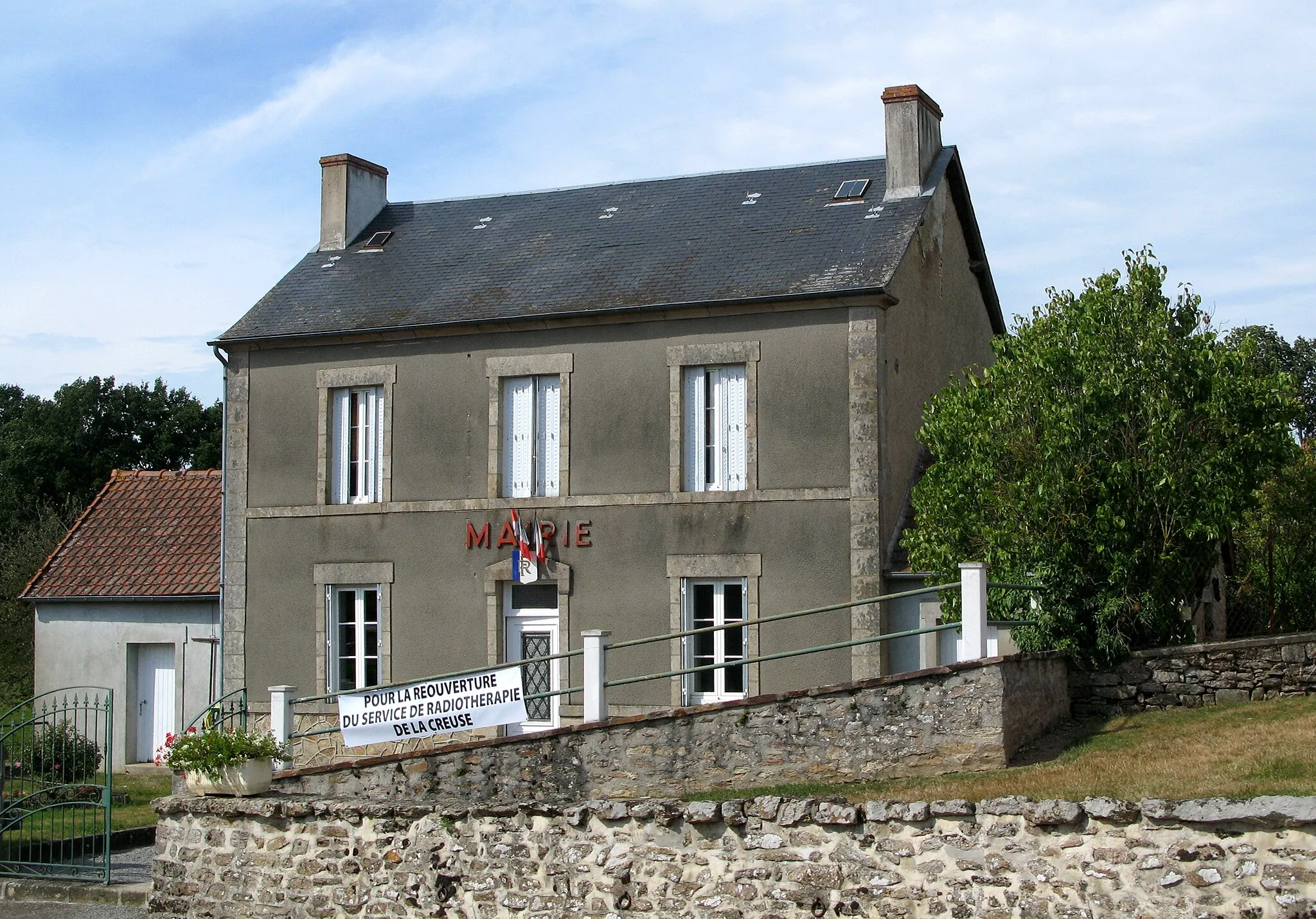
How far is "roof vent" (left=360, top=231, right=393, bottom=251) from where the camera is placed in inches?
797

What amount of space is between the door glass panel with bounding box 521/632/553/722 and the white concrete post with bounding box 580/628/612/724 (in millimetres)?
3884

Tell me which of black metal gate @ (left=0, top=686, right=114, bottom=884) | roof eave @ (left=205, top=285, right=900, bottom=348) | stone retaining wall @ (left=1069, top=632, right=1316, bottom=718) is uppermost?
roof eave @ (left=205, top=285, right=900, bottom=348)

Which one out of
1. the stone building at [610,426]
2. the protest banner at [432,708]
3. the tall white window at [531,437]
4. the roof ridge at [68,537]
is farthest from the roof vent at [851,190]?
the roof ridge at [68,537]

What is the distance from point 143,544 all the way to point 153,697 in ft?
7.63

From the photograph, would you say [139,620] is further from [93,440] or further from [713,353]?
[93,440]

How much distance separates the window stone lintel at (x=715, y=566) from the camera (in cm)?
1630

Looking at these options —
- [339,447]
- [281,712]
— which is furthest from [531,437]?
[281,712]

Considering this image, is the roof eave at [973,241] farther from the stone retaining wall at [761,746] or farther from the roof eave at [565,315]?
the stone retaining wall at [761,746]

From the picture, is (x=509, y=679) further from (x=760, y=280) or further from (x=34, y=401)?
(x=34, y=401)

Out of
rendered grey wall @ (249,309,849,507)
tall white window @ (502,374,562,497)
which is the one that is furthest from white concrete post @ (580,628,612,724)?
tall white window @ (502,374,562,497)

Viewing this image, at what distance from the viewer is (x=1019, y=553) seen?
1430 centimetres

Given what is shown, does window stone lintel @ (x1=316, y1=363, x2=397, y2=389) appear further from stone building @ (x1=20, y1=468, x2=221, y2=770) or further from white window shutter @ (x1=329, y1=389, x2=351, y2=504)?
stone building @ (x1=20, y1=468, x2=221, y2=770)

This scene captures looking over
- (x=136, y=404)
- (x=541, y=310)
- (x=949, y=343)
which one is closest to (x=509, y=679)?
(x=541, y=310)

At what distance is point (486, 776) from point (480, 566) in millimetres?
4437
